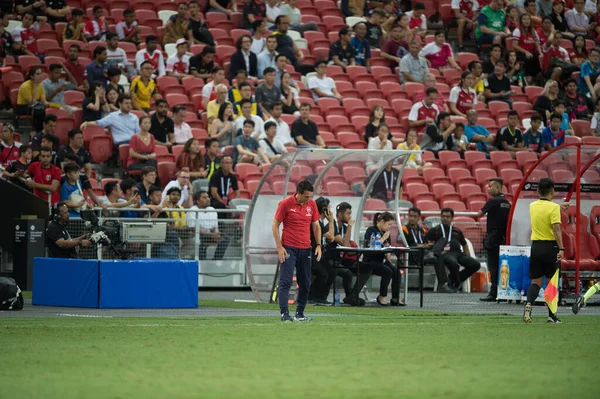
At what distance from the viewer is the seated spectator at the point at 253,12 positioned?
90.7ft

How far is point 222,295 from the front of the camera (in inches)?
821

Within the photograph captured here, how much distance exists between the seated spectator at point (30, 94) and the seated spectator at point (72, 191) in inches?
104

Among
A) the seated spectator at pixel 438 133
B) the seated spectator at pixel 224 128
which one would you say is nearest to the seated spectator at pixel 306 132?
the seated spectator at pixel 224 128

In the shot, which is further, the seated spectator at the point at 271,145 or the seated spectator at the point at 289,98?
the seated spectator at the point at 289,98

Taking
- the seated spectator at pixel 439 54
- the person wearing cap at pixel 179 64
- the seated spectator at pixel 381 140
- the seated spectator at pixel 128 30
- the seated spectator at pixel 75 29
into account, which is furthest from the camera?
the seated spectator at pixel 439 54

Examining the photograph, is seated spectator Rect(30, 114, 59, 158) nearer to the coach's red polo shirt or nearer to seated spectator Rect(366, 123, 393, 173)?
seated spectator Rect(366, 123, 393, 173)

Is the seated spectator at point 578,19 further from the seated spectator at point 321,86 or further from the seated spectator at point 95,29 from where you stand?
the seated spectator at point 95,29

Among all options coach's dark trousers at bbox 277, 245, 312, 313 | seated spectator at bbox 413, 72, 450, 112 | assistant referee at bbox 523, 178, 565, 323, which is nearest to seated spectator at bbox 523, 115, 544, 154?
seated spectator at bbox 413, 72, 450, 112

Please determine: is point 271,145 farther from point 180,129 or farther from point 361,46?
point 361,46

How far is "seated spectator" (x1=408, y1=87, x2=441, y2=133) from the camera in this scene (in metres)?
26.5

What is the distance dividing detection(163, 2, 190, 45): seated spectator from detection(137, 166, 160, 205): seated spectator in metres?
5.76

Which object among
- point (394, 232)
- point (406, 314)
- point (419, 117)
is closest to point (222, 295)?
point (394, 232)

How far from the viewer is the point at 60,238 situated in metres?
19.5

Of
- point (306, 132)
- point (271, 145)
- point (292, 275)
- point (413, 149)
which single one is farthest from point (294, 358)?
point (413, 149)
